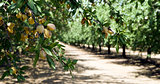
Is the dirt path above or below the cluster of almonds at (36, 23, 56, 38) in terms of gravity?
below

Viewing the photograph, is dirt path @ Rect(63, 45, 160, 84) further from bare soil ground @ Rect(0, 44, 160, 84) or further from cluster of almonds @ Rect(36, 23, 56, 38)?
cluster of almonds @ Rect(36, 23, 56, 38)

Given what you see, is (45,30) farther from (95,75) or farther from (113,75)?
(113,75)

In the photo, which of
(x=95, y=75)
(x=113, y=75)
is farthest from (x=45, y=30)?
(x=113, y=75)

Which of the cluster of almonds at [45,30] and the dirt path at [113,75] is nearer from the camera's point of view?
the cluster of almonds at [45,30]

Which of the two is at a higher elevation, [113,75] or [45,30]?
[45,30]

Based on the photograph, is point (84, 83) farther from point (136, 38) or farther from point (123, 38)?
point (136, 38)

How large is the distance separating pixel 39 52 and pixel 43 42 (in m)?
0.11

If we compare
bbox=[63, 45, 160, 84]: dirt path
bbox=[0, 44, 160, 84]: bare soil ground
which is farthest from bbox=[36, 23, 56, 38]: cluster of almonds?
bbox=[63, 45, 160, 84]: dirt path

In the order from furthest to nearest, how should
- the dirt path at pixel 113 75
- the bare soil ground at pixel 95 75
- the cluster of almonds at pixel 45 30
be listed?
the dirt path at pixel 113 75 → the bare soil ground at pixel 95 75 → the cluster of almonds at pixel 45 30

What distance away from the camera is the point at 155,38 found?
9312 mm

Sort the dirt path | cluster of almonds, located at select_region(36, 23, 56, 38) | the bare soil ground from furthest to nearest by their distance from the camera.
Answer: the dirt path < the bare soil ground < cluster of almonds, located at select_region(36, 23, 56, 38)

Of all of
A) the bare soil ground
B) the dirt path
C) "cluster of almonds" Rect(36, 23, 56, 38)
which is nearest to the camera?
"cluster of almonds" Rect(36, 23, 56, 38)

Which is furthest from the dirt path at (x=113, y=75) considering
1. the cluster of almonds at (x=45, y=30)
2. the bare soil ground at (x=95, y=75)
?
the cluster of almonds at (x=45, y=30)

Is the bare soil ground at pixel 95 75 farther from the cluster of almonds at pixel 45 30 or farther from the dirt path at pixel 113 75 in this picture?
the cluster of almonds at pixel 45 30
